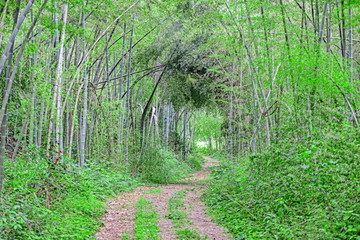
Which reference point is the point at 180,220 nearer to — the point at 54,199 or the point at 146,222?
the point at 146,222

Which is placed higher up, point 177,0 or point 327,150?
point 177,0

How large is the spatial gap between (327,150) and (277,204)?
0.92 metres

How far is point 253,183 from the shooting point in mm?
5336

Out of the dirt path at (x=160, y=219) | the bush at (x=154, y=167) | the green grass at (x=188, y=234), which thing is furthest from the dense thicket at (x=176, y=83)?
the green grass at (x=188, y=234)

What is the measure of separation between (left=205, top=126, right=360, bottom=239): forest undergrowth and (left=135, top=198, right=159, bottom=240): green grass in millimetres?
967

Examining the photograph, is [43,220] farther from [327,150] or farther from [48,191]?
[327,150]

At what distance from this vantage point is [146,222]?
4.74m

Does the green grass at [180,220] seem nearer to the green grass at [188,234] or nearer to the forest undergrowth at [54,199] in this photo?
the green grass at [188,234]

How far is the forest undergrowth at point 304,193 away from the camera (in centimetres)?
322

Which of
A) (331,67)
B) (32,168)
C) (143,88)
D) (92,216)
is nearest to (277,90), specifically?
(331,67)

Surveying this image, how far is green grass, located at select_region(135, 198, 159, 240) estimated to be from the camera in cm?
408

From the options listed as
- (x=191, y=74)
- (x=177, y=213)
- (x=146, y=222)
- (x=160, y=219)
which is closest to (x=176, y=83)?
(x=191, y=74)

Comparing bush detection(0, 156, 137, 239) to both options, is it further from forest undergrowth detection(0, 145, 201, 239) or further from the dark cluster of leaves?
the dark cluster of leaves

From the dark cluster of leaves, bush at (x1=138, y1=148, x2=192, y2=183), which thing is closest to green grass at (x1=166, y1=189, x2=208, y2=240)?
bush at (x1=138, y1=148, x2=192, y2=183)
